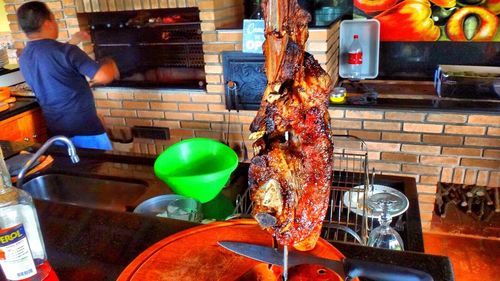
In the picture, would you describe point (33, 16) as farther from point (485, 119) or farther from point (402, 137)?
point (485, 119)

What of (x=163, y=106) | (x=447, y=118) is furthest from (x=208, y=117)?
(x=447, y=118)

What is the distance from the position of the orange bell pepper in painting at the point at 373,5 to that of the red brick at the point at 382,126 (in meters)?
0.73

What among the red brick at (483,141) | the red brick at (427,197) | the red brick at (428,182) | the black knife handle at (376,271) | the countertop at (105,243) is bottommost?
the red brick at (427,197)

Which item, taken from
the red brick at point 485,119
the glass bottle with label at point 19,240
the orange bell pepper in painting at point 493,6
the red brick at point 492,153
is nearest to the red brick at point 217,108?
the red brick at point 485,119

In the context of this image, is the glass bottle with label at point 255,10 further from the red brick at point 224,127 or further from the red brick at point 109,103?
the red brick at point 109,103

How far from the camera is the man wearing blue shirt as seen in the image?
2.13 meters

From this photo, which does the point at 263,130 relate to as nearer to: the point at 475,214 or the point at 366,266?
the point at 366,266

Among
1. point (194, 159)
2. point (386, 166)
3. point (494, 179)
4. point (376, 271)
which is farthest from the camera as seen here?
point (386, 166)

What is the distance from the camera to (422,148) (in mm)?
2340

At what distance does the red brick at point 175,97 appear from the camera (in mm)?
2658

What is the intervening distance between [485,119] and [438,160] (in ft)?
1.07

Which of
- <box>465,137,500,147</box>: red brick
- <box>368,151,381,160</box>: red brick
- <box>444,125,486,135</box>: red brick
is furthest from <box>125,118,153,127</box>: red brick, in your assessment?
<box>465,137,500,147</box>: red brick

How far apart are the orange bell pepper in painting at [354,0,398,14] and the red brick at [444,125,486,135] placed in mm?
832

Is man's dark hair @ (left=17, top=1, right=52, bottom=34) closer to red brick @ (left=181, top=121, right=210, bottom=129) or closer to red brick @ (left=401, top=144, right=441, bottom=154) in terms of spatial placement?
red brick @ (left=181, top=121, right=210, bottom=129)
